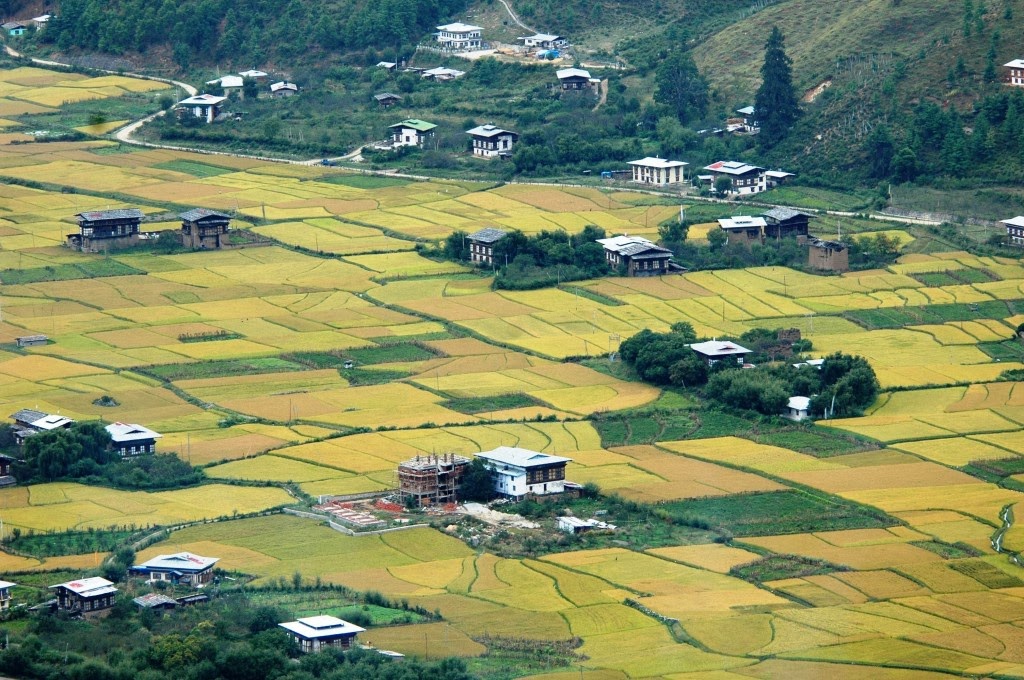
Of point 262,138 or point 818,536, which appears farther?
point 262,138

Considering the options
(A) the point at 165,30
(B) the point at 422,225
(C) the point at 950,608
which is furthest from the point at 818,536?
(A) the point at 165,30

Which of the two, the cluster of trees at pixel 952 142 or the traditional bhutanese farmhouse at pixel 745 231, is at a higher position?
the cluster of trees at pixel 952 142

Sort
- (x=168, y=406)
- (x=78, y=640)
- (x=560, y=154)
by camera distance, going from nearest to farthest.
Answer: (x=78, y=640)
(x=168, y=406)
(x=560, y=154)

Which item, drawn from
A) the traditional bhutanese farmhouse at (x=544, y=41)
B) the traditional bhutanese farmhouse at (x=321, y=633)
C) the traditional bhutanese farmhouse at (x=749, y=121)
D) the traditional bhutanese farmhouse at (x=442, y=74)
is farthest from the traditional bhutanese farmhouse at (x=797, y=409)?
the traditional bhutanese farmhouse at (x=544, y=41)

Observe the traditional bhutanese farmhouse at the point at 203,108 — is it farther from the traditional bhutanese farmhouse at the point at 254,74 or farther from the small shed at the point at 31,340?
the small shed at the point at 31,340

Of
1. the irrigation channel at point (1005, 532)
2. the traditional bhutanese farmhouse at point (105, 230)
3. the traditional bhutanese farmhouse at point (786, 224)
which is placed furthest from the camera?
the traditional bhutanese farmhouse at point (786, 224)

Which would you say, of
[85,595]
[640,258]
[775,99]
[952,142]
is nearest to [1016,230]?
[952,142]

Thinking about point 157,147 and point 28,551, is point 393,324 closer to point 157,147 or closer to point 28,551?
point 28,551

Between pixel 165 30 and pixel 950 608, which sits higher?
pixel 165 30

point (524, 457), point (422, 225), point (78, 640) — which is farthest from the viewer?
point (422, 225)
